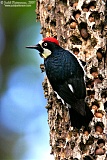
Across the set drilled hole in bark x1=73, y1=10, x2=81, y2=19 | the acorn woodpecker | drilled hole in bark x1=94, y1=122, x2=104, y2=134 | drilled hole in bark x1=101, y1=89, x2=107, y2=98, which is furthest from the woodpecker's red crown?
drilled hole in bark x1=94, y1=122, x2=104, y2=134

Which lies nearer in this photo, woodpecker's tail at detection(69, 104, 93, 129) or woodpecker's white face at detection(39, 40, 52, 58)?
woodpecker's tail at detection(69, 104, 93, 129)

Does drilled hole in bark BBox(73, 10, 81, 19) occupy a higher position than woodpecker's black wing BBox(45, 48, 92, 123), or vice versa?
drilled hole in bark BBox(73, 10, 81, 19)

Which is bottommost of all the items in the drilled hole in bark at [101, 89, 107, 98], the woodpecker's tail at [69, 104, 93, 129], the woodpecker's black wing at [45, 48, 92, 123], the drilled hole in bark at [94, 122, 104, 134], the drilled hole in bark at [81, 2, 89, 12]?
the drilled hole in bark at [94, 122, 104, 134]

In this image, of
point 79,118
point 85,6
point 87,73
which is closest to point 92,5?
point 85,6

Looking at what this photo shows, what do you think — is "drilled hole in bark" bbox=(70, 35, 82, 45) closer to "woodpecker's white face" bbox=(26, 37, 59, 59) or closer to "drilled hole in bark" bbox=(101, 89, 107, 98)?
"woodpecker's white face" bbox=(26, 37, 59, 59)

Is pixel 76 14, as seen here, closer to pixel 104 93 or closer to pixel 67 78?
pixel 67 78

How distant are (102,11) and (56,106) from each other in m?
0.69

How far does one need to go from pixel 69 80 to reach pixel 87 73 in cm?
15

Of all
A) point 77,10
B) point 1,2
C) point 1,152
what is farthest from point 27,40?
point 77,10

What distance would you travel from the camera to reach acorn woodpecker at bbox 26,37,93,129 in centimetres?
277

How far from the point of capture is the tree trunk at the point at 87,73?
2.73m

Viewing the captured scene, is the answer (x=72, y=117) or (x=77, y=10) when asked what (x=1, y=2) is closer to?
(x=77, y=10)

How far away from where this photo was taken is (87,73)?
289cm

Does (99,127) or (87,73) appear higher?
(87,73)
